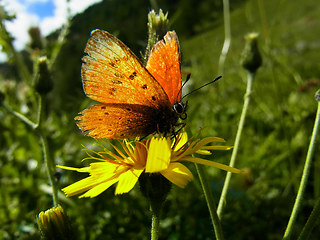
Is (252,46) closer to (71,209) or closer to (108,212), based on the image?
(108,212)

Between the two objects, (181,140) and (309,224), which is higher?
(181,140)

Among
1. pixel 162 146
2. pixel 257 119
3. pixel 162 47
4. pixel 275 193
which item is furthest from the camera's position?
pixel 257 119

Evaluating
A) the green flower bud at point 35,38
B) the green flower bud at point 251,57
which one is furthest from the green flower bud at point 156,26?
the green flower bud at point 35,38

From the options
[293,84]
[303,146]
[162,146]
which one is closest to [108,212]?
[162,146]

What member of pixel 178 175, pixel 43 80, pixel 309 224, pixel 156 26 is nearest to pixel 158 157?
pixel 178 175

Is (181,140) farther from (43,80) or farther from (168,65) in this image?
(43,80)

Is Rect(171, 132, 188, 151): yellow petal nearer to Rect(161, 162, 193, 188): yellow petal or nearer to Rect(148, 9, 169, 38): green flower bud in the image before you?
Rect(161, 162, 193, 188): yellow petal
